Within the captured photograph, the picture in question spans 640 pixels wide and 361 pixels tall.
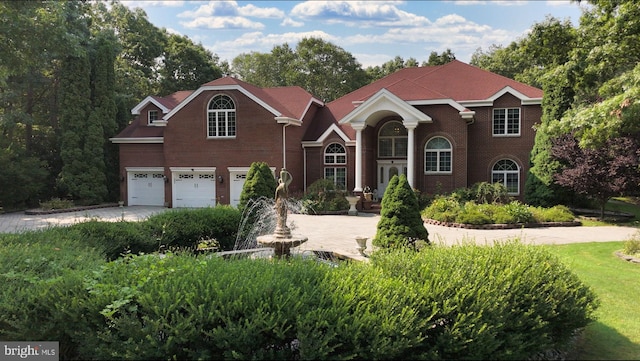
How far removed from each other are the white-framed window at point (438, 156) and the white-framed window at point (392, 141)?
151cm

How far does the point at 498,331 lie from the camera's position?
446cm

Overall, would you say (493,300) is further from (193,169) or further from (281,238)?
(193,169)

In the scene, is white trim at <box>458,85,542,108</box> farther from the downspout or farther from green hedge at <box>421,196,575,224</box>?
the downspout

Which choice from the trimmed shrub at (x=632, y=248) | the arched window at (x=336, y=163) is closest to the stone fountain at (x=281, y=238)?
the trimmed shrub at (x=632, y=248)

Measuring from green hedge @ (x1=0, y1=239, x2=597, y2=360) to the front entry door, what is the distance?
65.1 ft

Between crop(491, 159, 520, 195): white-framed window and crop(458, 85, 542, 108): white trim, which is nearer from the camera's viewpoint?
crop(458, 85, 542, 108): white trim

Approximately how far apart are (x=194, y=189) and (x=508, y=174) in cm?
1765

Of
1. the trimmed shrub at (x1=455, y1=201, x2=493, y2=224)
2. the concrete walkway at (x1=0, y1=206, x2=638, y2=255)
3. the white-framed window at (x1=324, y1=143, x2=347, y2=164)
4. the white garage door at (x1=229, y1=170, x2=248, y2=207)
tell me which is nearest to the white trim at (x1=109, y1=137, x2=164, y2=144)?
the white garage door at (x1=229, y1=170, x2=248, y2=207)

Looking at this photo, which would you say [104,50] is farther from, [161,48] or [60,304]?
[60,304]

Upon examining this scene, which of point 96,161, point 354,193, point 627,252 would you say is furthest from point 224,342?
point 96,161

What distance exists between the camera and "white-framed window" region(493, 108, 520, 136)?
23734mm

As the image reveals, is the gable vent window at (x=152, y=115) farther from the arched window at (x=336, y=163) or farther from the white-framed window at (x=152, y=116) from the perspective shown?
the arched window at (x=336, y=163)

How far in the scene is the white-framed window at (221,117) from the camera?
2517 cm

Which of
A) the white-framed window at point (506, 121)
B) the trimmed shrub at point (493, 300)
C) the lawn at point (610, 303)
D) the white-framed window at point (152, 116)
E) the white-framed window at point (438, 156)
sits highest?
the white-framed window at point (152, 116)
